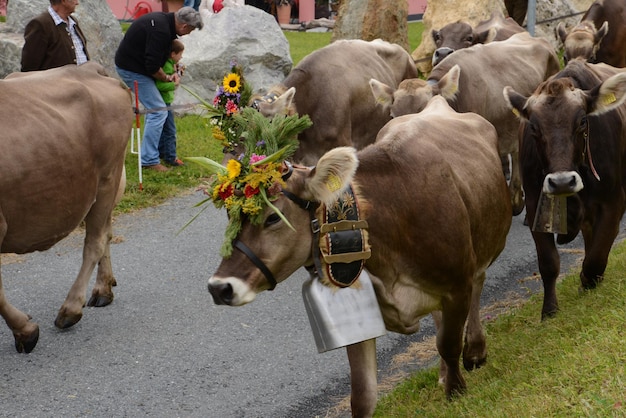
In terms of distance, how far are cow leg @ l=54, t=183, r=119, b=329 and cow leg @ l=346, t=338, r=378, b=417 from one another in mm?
2873

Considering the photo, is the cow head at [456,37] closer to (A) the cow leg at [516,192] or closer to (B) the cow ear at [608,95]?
(A) the cow leg at [516,192]

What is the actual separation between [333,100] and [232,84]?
3.63 metres

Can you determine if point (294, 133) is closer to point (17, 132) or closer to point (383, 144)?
point (383, 144)

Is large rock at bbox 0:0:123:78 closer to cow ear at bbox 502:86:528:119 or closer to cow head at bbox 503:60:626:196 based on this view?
cow ear at bbox 502:86:528:119

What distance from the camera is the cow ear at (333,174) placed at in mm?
4039

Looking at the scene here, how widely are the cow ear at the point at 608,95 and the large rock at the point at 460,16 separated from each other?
10.8 m

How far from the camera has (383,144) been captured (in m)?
4.81

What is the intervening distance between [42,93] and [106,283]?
1.69m

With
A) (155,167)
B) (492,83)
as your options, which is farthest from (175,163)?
(492,83)

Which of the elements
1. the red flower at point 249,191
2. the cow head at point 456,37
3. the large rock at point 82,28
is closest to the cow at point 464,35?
the cow head at point 456,37

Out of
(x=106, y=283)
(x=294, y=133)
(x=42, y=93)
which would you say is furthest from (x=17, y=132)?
(x=294, y=133)

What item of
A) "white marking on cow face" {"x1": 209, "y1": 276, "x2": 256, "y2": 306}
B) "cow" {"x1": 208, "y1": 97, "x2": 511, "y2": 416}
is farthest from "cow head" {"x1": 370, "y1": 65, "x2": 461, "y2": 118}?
"white marking on cow face" {"x1": 209, "y1": 276, "x2": 256, "y2": 306}

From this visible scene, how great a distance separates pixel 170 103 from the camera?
38.5 feet

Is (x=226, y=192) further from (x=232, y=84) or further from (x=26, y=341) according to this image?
(x=26, y=341)
